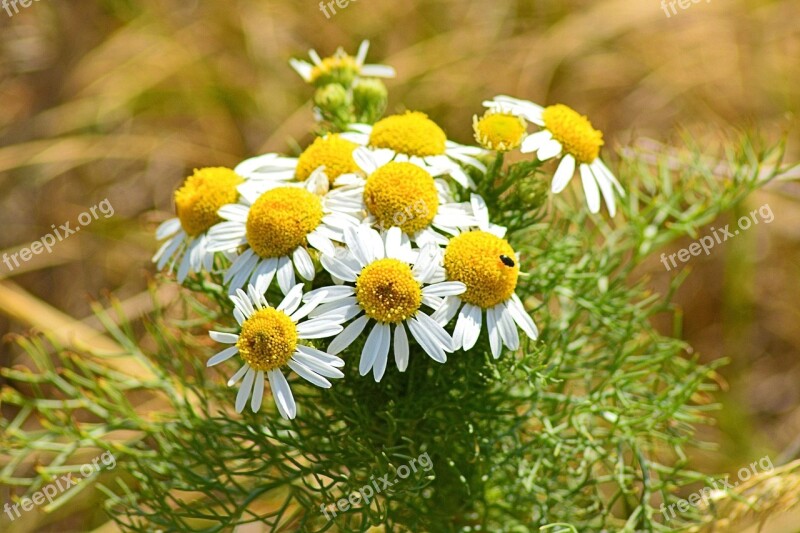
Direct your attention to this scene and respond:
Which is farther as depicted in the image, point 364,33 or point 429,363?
point 364,33

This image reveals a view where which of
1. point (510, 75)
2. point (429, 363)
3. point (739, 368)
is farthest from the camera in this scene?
point (510, 75)

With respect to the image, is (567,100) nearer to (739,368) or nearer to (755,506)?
(739,368)

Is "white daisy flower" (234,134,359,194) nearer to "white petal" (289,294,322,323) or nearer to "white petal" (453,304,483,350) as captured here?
"white petal" (289,294,322,323)

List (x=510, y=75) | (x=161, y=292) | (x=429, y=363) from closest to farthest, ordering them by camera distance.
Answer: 1. (x=429, y=363)
2. (x=161, y=292)
3. (x=510, y=75)

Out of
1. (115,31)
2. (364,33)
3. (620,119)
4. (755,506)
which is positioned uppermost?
(115,31)

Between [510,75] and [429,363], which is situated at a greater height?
[510,75]

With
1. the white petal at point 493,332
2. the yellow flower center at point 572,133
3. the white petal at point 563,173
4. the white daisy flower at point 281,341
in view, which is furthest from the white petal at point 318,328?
the yellow flower center at point 572,133

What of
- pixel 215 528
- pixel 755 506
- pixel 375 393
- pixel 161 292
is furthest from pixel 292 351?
pixel 161 292

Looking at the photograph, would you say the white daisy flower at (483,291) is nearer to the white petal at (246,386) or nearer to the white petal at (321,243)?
the white petal at (321,243)
